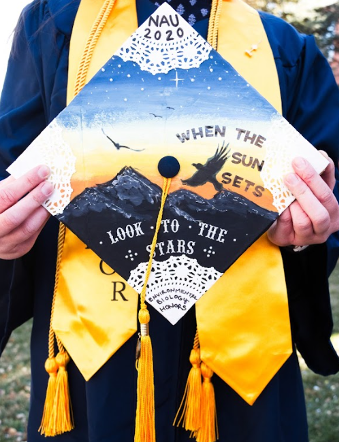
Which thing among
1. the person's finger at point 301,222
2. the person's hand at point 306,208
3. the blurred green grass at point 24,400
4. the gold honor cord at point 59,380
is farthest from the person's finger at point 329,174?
the blurred green grass at point 24,400

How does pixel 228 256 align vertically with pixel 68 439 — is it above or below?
above

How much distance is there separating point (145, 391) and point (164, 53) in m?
0.64

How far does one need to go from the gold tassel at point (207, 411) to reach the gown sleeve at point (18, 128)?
438 mm

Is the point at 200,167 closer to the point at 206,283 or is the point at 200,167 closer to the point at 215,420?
the point at 206,283

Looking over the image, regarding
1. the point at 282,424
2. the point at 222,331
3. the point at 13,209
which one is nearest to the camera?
the point at 13,209

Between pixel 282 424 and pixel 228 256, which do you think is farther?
pixel 282 424

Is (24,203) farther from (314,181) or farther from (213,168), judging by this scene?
(314,181)

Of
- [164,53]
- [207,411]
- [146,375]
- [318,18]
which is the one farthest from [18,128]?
[318,18]

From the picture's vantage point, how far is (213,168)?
0.98 metres

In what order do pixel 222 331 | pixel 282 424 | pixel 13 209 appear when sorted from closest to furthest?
pixel 13 209 → pixel 222 331 → pixel 282 424

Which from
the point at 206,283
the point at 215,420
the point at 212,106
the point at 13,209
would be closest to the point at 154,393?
the point at 215,420

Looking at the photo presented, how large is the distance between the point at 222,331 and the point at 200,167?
13.5 inches

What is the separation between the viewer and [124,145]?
0.97m

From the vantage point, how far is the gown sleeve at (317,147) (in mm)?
1207
